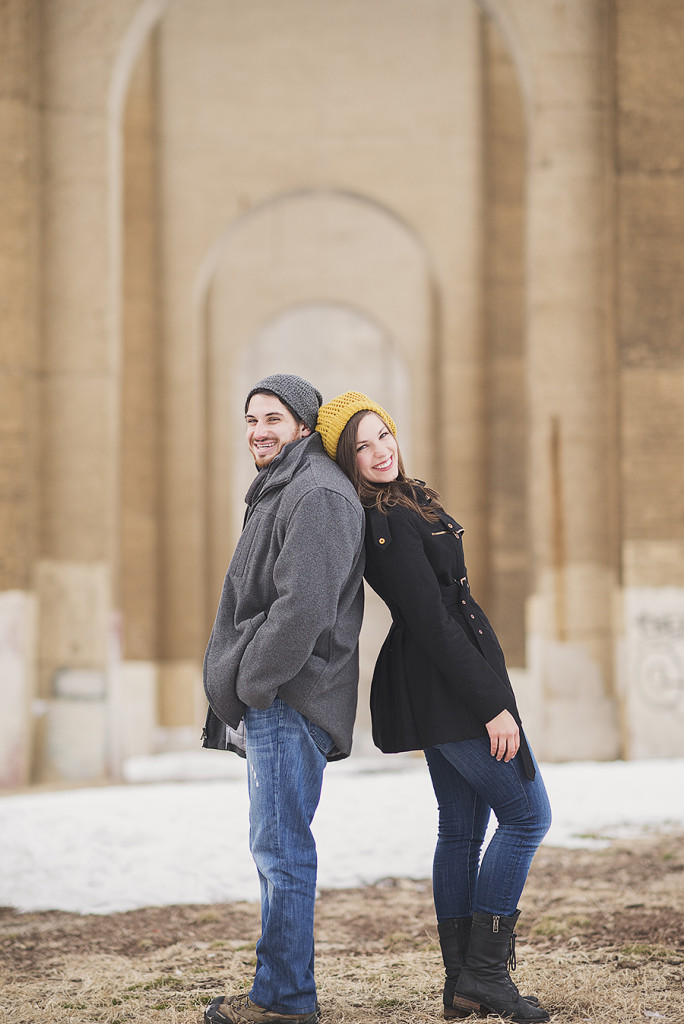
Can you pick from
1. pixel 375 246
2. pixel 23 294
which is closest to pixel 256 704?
pixel 23 294

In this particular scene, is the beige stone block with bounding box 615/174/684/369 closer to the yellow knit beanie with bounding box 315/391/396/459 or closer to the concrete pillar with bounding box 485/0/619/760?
the concrete pillar with bounding box 485/0/619/760

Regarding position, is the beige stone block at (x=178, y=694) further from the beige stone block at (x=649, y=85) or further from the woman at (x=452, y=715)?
the woman at (x=452, y=715)

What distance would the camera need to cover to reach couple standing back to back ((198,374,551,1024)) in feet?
10.5

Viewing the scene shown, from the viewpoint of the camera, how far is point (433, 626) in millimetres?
3297

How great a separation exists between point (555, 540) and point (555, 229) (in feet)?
9.92

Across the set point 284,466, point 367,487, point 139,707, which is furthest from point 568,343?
point 139,707

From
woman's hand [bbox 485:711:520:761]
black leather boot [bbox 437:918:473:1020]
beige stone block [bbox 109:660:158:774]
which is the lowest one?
beige stone block [bbox 109:660:158:774]

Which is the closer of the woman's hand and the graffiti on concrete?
the woman's hand

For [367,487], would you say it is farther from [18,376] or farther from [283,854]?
[18,376]

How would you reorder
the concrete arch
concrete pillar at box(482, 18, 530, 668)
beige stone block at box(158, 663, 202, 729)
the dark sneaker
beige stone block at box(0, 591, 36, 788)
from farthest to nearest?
the concrete arch
beige stone block at box(158, 663, 202, 729)
concrete pillar at box(482, 18, 530, 668)
beige stone block at box(0, 591, 36, 788)
the dark sneaker

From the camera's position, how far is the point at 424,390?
21.0 metres

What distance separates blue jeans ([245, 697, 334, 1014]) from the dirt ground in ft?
1.34

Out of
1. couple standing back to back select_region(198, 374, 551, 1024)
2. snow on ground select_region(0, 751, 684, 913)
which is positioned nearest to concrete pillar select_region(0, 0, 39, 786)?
snow on ground select_region(0, 751, 684, 913)

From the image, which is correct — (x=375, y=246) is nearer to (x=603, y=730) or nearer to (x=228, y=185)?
(x=228, y=185)
